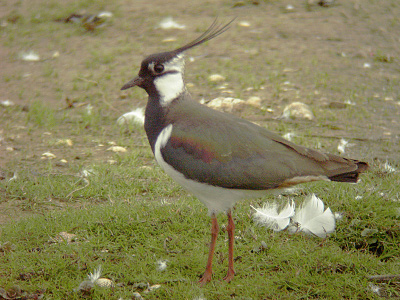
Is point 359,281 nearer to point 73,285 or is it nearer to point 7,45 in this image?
point 73,285

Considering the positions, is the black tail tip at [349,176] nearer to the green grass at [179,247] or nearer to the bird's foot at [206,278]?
the green grass at [179,247]

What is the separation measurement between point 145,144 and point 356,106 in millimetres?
2811

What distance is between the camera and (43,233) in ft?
13.5

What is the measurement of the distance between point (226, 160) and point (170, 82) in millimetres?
817

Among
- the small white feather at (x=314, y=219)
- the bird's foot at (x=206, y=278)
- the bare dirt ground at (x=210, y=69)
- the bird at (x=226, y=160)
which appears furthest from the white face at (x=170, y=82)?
the bare dirt ground at (x=210, y=69)

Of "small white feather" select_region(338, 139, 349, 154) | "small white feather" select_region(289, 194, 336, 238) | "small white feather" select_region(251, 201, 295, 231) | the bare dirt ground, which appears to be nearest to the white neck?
"small white feather" select_region(251, 201, 295, 231)

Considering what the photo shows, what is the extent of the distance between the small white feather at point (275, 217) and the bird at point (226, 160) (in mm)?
597

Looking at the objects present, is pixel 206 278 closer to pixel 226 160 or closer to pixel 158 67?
pixel 226 160

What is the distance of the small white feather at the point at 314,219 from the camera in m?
4.08

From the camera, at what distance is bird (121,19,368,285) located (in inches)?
137

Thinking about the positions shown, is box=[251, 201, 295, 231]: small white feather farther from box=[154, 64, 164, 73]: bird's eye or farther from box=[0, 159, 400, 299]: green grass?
box=[154, 64, 164, 73]: bird's eye

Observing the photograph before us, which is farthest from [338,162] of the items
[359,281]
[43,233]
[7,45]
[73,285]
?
[7,45]

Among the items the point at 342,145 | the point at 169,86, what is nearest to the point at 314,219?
the point at 169,86

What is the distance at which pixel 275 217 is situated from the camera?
4.20 meters
